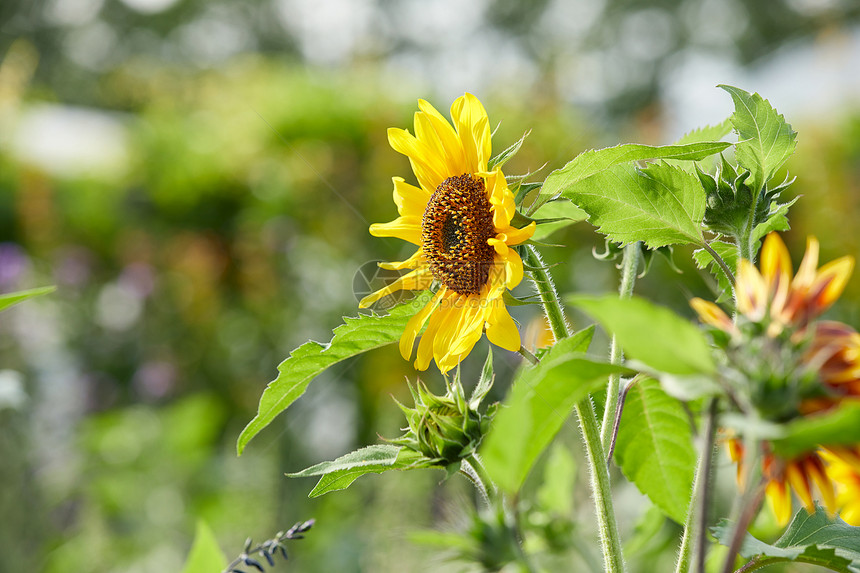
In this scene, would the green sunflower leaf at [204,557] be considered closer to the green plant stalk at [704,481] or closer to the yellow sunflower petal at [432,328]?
the yellow sunflower petal at [432,328]

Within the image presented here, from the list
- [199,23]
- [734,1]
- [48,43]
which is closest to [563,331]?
[734,1]

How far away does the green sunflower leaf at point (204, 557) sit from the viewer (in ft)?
1.62

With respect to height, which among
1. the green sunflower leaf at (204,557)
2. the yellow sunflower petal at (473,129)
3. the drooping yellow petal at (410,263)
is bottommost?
the green sunflower leaf at (204,557)

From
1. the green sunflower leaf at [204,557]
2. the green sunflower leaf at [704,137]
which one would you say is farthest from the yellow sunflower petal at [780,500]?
the green sunflower leaf at [204,557]

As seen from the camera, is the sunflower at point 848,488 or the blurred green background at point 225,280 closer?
the sunflower at point 848,488

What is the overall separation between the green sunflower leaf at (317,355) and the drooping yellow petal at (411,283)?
0.07 meters

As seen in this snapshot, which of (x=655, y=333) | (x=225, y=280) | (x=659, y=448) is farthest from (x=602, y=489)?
(x=225, y=280)

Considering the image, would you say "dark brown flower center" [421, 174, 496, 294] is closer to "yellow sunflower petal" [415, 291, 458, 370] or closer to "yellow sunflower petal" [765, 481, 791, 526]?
"yellow sunflower petal" [415, 291, 458, 370]

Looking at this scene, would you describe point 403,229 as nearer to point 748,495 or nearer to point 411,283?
point 411,283

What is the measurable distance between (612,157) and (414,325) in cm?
16

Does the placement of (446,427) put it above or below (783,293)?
below

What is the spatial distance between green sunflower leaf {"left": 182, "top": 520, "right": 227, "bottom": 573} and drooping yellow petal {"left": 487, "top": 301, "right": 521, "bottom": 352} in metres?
0.24

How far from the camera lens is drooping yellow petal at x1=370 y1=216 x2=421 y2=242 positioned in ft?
1.72

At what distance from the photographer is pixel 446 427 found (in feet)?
1.48
